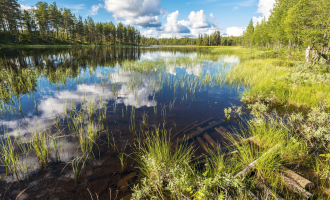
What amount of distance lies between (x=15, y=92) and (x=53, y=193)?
9.56 meters

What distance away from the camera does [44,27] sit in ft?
221

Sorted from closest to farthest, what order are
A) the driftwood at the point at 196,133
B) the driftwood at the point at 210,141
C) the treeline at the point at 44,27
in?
the driftwood at the point at 210,141 < the driftwood at the point at 196,133 < the treeline at the point at 44,27

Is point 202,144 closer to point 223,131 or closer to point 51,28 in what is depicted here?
point 223,131

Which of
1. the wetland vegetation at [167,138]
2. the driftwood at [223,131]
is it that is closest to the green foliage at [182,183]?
the wetland vegetation at [167,138]

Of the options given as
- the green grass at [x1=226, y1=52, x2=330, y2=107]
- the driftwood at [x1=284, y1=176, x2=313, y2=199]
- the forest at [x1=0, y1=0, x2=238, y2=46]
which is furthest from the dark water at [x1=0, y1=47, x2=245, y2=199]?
the forest at [x1=0, y1=0, x2=238, y2=46]

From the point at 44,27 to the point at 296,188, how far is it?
98.2m

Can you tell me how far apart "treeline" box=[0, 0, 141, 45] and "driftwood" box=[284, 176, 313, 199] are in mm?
80709

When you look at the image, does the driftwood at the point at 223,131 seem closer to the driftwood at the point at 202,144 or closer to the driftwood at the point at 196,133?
the driftwood at the point at 196,133

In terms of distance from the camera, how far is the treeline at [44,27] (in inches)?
2147

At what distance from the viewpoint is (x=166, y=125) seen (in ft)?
21.7

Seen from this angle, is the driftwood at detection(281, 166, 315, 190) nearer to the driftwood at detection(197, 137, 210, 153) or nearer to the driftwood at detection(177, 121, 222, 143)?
the driftwood at detection(197, 137, 210, 153)

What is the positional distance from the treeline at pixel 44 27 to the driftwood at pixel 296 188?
80709mm

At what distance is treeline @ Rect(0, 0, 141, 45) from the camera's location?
54.5 metres

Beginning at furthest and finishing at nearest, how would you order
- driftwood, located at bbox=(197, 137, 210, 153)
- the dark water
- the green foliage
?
1. driftwood, located at bbox=(197, 137, 210, 153)
2. the dark water
3. the green foliage
